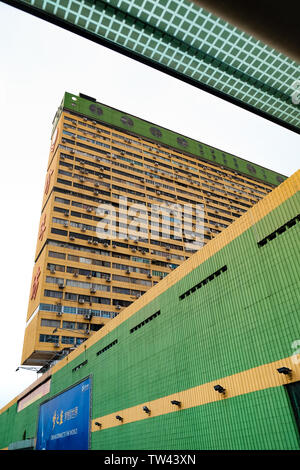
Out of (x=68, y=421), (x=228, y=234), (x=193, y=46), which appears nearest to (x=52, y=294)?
(x=68, y=421)

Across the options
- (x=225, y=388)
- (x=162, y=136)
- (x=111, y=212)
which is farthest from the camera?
(x=162, y=136)

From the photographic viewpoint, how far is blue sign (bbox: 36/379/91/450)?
29109 millimetres

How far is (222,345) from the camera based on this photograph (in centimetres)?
1627

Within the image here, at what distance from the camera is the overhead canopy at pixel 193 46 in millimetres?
6941

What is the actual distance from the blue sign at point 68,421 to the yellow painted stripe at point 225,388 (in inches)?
285

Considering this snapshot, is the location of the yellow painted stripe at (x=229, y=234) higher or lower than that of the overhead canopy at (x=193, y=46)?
higher

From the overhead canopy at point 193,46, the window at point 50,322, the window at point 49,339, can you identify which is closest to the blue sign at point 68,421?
the window at point 49,339

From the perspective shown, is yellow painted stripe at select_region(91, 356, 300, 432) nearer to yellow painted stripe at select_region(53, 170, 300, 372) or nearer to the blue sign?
yellow painted stripe at select_region(53, 170, 300, 372)

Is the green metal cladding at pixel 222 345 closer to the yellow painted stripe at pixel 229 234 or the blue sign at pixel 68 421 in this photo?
the yellow painted stripe at pixel 229 234

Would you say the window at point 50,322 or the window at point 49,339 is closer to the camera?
the window at point 49,339

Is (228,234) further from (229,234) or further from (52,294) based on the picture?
(52,294)

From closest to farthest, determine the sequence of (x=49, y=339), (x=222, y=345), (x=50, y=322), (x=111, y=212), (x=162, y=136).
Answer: (x=222, y=345) < (x=49, y=339) < (x=50, y=322) < (x=111, y=212) < (x=162, y=136)

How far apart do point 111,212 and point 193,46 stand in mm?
52350

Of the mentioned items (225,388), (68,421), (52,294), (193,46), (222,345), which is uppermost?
(52,294)
